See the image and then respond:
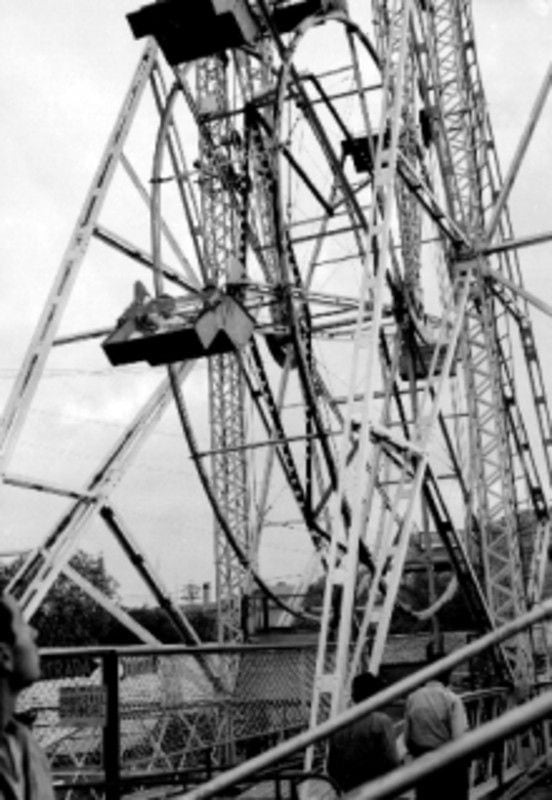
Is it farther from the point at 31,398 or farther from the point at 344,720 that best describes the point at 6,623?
the point at 31,398

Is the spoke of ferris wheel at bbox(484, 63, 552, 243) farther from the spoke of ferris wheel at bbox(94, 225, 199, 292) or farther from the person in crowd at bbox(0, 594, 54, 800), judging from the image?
the person in crowd at bbox(0, 594, 54, 800)

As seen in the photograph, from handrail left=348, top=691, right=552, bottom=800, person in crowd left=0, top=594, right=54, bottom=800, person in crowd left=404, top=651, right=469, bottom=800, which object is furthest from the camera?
person in crowd left=404, top=651, right=469, bottom=800

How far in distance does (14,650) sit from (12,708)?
12 cm

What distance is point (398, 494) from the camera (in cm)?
975

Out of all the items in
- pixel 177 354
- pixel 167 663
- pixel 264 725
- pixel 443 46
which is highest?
pixel 443 46

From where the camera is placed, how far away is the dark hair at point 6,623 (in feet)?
6.18

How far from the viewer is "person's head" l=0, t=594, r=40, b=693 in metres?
1.88

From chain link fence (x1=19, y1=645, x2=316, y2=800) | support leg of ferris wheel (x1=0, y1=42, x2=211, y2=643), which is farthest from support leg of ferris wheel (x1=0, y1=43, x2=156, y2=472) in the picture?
chain link fence (x1=19, y1=645, x2=316, y2=800)

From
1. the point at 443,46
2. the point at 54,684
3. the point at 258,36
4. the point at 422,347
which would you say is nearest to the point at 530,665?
the point at 422,347

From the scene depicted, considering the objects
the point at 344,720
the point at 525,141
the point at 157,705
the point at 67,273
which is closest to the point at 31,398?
the point at 67,273

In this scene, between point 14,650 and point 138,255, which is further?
point 138,255

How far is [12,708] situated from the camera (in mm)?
1907

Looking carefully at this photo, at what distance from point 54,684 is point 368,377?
11.0 ft

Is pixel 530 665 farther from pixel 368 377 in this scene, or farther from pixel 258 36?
pixel 258 36
